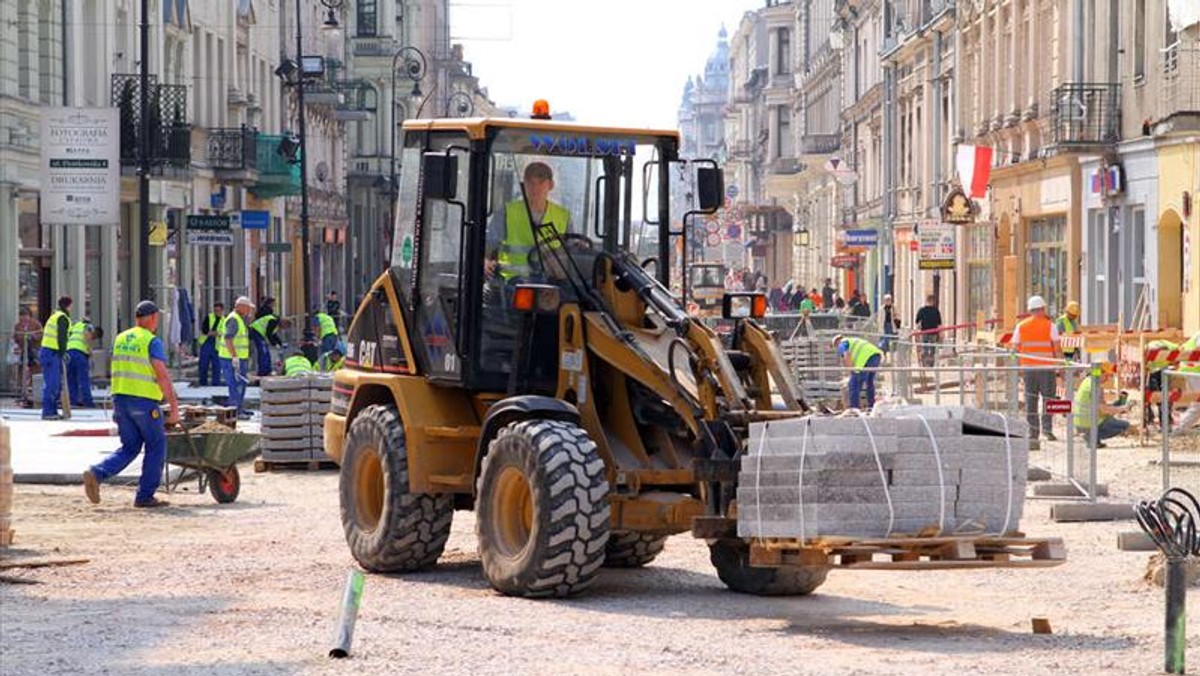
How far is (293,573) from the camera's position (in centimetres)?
1619

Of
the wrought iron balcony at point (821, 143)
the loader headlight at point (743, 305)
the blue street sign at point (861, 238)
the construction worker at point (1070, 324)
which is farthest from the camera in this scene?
the wrought iron balcony at point (821, 143)

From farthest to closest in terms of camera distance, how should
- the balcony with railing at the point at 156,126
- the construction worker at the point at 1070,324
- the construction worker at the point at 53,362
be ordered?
the balcony with railing at the point at 156,126 < the construction worker at the point at 53,362 < the construction worker at the point at 1070,324

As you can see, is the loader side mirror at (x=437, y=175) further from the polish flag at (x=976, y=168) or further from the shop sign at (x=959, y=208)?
the shop sign at (x=959, y=208)

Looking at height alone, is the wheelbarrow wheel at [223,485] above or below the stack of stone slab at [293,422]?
below

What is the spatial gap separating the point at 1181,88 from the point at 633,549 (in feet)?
68.8

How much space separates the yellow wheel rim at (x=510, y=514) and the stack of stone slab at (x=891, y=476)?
6.25 feet

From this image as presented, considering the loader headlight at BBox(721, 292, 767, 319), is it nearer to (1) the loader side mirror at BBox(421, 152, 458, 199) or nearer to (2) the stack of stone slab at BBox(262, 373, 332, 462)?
(1) the loader side mirror at BBox(421, 152, 458, 199)

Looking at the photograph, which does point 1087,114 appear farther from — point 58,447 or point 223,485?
point 223,485

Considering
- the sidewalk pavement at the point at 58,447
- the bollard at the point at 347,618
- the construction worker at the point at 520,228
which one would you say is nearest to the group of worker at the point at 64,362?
the sidewalk pavement at the point at 58,447

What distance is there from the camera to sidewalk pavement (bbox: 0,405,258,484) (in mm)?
24203

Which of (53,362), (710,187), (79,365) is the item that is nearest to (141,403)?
(710,187)

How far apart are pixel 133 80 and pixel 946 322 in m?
20.5

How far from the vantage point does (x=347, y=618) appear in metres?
12.1

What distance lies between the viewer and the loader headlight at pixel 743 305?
49.9ft
